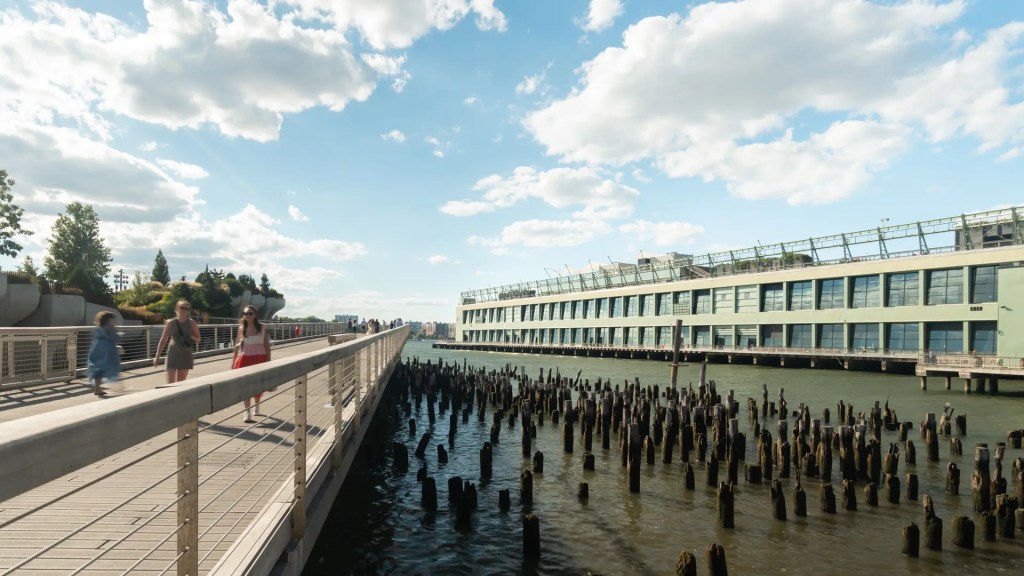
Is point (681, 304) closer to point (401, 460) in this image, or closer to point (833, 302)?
point (833, 302)

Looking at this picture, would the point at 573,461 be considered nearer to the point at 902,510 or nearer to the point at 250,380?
the point at 902,510

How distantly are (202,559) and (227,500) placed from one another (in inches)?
80.6

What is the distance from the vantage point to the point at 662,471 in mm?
16734

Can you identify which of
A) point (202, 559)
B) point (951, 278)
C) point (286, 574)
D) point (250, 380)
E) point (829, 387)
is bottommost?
point (829, 387)

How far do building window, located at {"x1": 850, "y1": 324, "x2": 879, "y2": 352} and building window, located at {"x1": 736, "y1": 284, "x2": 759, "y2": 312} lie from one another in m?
10.3

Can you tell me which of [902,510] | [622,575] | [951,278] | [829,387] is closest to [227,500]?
[622,575]

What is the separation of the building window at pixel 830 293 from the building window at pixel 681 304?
16.0 m

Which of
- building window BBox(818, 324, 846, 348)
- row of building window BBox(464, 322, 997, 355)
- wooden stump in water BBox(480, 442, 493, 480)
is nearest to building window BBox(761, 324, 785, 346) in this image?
row of building window BBox(464, 322, 997, 355)

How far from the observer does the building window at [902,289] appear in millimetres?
48594

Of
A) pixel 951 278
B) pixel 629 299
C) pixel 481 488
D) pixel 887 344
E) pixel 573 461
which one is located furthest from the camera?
pixel 629 299

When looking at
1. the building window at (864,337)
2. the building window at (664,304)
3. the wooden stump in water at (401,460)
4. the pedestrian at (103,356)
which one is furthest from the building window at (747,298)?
the pedestrian at (103,356)

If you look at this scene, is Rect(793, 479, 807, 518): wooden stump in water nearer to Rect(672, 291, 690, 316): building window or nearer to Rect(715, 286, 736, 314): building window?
Rect(715, 286, 736, 314): building window

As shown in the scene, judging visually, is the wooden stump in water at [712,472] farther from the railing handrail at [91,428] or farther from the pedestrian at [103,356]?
the railing handrail at [91,428]

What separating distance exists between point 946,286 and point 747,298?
18.5 meters
